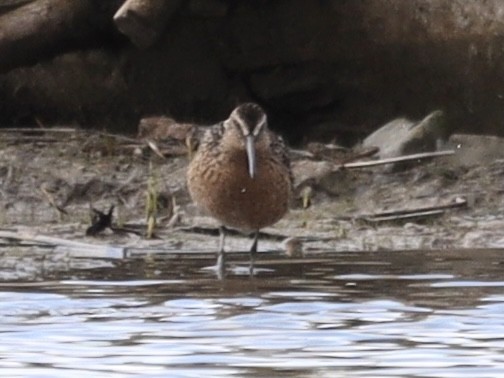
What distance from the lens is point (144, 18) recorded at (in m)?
11.1

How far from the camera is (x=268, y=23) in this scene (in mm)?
12555

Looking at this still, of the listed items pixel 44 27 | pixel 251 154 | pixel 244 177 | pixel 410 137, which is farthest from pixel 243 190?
pixel 44 27

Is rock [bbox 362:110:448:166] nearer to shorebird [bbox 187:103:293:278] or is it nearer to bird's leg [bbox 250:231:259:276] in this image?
shorebird [bbox 187:103:293:278]

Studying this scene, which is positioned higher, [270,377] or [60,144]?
[60,144]

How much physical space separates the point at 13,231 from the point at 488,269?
3.00 meters

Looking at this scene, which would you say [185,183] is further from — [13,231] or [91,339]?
[91,339]

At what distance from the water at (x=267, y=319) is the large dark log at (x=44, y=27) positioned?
3.27 metres

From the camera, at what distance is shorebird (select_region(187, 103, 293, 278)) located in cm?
998

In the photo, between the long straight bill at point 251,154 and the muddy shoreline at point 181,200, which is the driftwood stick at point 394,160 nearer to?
the muddy shoreline at point 181,200

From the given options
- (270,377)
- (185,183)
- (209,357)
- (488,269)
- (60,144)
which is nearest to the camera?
(270,377)

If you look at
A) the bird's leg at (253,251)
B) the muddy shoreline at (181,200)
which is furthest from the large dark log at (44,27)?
the bird's leg at (253,251)

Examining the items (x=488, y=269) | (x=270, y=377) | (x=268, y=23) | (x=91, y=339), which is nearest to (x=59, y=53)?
(x=268, y=23)

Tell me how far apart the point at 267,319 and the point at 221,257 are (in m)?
2.29

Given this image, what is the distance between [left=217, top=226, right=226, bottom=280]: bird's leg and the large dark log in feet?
8.08
